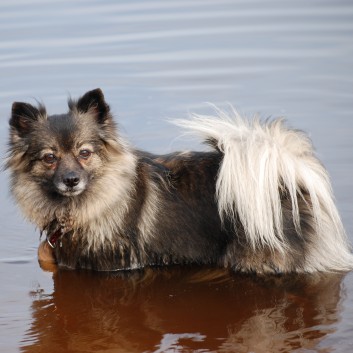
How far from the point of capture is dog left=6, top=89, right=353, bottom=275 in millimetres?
5312

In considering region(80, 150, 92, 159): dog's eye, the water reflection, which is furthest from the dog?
the water reflection

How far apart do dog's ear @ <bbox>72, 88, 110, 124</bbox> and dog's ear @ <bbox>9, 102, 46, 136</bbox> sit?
25 centimetres

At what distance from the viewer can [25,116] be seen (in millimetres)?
5406

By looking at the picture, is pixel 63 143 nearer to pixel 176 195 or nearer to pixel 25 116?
pixel 25 116

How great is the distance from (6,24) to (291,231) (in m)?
8.69

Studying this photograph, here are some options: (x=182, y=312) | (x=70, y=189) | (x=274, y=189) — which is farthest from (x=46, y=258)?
(x=274, y=189)

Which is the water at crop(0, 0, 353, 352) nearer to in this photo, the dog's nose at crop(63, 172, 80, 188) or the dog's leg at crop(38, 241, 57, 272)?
the dog's leg at crop(38, 241, 57, 272)

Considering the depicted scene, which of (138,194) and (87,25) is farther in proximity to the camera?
(87,25)

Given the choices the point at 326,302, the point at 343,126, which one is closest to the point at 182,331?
the point at 326,302

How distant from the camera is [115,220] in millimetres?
5582

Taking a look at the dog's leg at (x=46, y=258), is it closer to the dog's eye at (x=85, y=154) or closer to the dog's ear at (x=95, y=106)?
the dog's eye at (x=85, y=154)

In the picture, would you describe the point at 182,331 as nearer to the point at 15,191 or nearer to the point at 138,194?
the point at 138,194

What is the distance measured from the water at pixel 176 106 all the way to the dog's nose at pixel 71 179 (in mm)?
667

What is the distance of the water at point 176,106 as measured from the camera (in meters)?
4.85
